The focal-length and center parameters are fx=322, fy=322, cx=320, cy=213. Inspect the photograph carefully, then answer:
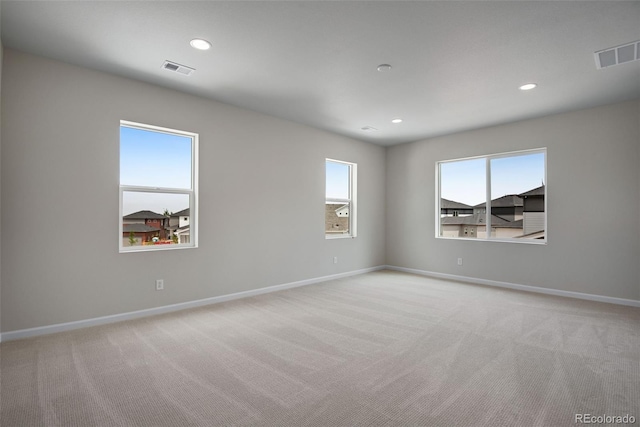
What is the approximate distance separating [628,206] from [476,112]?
7.56ft

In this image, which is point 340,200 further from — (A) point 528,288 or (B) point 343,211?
(A) point 528,288

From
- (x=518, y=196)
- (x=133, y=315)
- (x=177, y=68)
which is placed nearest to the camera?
(x=177, y=68)

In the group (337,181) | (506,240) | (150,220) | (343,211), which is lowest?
(506,240)

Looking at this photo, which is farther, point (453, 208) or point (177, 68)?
point (453, 208)

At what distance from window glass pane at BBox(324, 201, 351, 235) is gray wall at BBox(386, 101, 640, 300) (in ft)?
6.39

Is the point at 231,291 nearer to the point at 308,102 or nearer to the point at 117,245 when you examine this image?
the point at 117,245

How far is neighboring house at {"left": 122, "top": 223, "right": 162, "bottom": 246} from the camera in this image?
12.0ft

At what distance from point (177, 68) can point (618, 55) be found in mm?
4291

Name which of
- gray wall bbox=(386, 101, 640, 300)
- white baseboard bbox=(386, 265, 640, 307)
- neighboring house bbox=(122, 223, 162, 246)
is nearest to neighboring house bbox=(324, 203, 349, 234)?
white baseboard bbox=(386, 265, 640, 307)

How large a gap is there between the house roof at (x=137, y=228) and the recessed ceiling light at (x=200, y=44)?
82.6 inches

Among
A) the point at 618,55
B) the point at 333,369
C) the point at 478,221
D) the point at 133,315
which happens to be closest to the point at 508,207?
the point at 478,221

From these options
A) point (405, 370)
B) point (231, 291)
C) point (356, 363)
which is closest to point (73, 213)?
point (231, 291)

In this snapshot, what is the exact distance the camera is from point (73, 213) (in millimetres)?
3252

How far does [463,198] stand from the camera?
19.7 feet
